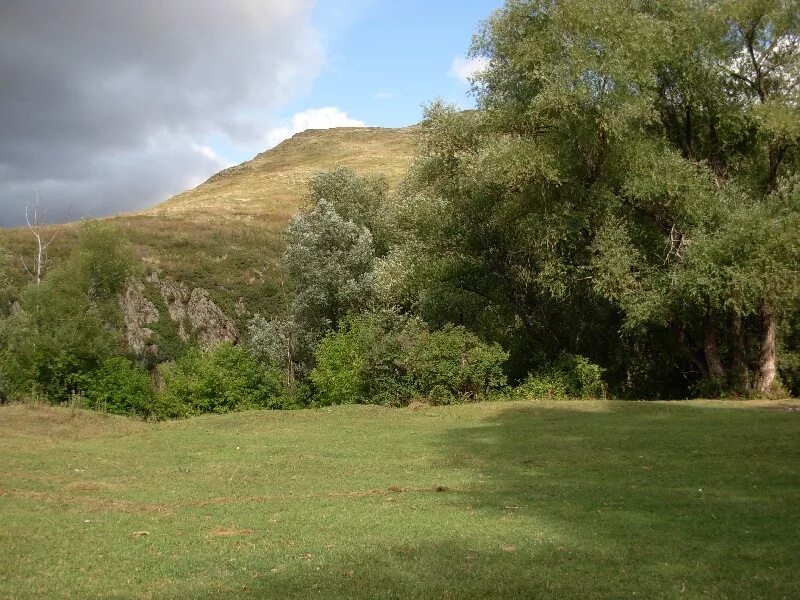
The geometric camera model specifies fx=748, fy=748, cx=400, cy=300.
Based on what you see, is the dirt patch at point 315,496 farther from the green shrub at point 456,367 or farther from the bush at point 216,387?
the bush at point 216,387

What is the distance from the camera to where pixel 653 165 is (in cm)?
3030

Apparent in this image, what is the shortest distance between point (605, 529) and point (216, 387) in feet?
98.4

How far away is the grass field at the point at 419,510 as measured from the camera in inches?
374

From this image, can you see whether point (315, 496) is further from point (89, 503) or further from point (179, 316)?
point (179, 316)

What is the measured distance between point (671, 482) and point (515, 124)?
69.5 feet

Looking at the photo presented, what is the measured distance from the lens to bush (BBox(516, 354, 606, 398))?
110ft

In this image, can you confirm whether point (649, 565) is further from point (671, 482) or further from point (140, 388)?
point (140, 388)

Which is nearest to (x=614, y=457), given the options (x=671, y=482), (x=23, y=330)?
(x=671, y=482)

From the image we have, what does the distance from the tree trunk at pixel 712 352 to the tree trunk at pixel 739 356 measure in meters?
0.61

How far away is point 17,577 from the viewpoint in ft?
31.9

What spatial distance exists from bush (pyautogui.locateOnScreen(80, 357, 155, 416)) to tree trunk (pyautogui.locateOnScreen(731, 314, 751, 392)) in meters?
28.8

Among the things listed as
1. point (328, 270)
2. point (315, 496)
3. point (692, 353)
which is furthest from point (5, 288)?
point (692, 353)

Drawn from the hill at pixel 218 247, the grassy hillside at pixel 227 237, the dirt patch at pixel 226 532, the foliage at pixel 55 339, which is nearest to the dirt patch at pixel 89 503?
Result: the dirt patch at pixel 226 532

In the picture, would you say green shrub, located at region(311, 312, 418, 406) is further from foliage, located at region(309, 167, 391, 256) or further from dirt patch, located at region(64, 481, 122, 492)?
dirt patch, located at region(64, 481, 122, 492)
